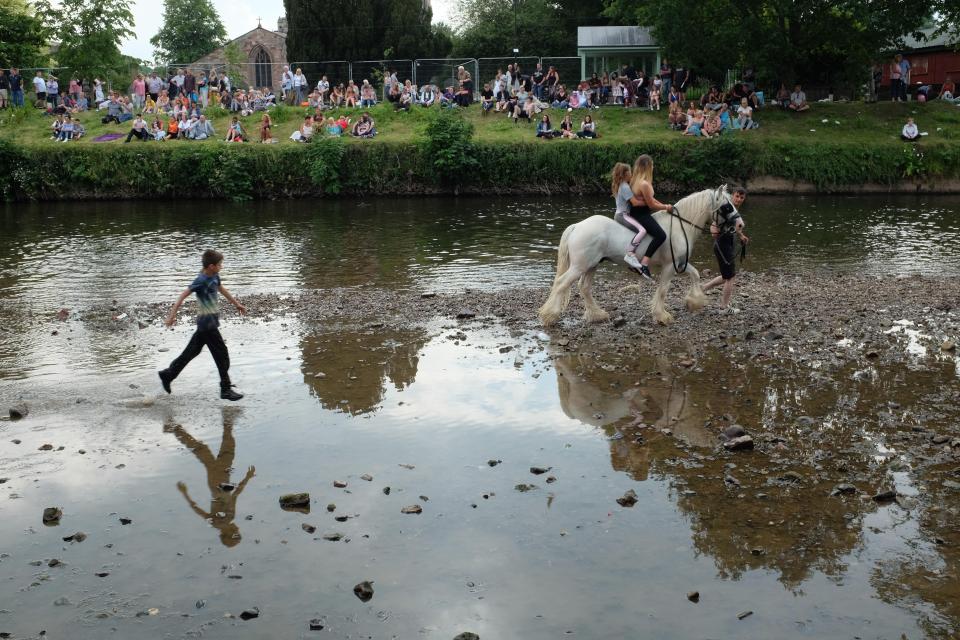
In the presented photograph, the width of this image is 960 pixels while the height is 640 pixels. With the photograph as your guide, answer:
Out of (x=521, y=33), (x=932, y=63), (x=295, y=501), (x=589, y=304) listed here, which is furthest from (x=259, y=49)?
(x=295, y=501)

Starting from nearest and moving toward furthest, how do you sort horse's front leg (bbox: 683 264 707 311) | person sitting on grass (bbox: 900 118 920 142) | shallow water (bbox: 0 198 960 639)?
1. shallow water (bbox: 0 198 960 639)
2. horse's front leg (bbox: 683 264 707 311)
3. person sitting on grass (bbox: 900 118 920 142)

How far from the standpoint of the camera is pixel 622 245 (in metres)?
13.6

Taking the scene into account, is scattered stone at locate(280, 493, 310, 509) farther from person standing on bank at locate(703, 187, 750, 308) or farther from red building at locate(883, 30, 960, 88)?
red building at locate(883, 30, 960, 88)

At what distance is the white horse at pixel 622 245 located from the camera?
535 inches

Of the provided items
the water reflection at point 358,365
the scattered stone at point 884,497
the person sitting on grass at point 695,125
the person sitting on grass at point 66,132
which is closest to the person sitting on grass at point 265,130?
the person sitting on grass at point 66,132

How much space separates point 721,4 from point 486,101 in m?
11.0

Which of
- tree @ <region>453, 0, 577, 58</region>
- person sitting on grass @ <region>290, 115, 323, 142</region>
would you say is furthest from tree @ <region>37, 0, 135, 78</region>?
tree @ <region>453, 0, 577, 58</region>

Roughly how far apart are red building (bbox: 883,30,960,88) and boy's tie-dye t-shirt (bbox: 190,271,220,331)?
4678cm

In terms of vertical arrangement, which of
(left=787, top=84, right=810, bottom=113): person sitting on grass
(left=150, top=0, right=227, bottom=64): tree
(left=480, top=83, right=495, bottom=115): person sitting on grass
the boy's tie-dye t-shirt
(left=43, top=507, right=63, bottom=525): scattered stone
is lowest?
(left=43, top=507, right=63, bottom=525): scattered stone

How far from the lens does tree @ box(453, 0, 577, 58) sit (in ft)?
197

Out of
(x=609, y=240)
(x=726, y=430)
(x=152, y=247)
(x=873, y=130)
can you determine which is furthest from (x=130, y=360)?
(x=873, y=130)

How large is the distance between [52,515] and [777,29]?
1499 inches

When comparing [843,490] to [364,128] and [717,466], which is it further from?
[364,128]

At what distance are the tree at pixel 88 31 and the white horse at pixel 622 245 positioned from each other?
1652 inches
